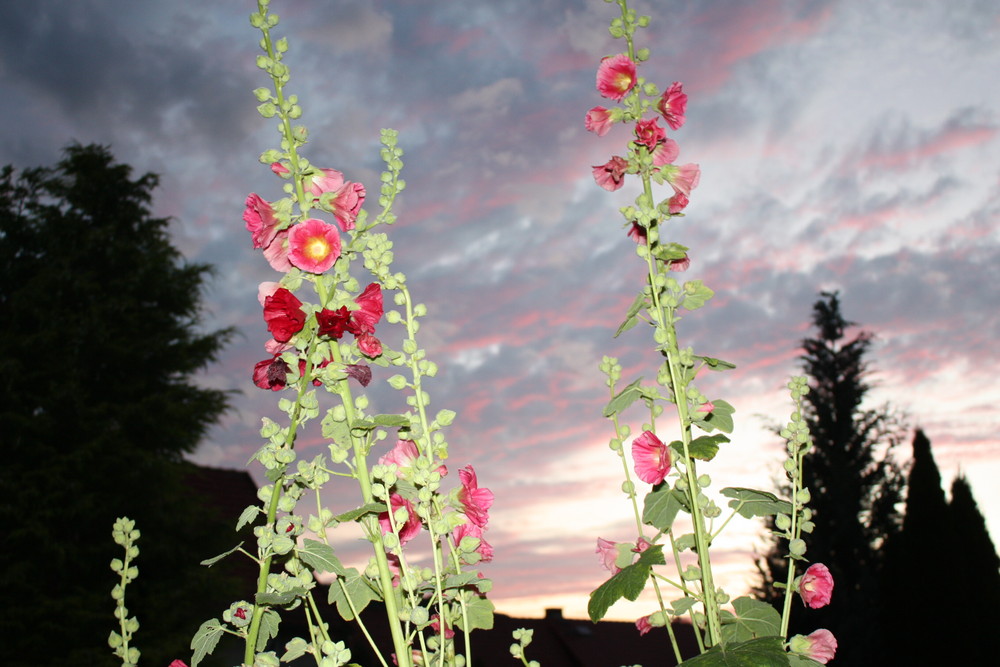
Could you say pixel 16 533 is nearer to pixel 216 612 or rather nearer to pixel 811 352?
pixel 216 612

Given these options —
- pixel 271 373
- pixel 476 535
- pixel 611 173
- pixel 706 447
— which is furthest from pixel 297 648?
pixel 611 173

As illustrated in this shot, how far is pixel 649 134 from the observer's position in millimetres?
1771

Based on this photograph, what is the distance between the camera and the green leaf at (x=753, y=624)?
5.18 feet

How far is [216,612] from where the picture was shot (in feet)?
48.0

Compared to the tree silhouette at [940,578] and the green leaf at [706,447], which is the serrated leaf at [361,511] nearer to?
Answer: the green leaf at [706,447]

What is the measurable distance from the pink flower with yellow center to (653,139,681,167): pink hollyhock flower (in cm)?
83

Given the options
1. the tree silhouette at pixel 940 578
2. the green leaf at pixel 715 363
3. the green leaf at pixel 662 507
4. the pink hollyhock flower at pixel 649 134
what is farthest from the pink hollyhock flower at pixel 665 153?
the tree silhouette at pixel 940 578

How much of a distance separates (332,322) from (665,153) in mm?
965

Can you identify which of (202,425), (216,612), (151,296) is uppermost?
(151,296)

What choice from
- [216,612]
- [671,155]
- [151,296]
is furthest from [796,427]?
[151,296]

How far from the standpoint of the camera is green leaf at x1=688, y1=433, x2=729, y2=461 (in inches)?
56.9

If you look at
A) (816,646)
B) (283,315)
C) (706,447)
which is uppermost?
(283,315)

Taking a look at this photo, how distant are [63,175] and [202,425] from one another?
650 centimetres

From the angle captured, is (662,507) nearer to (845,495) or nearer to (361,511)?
(361,511)
